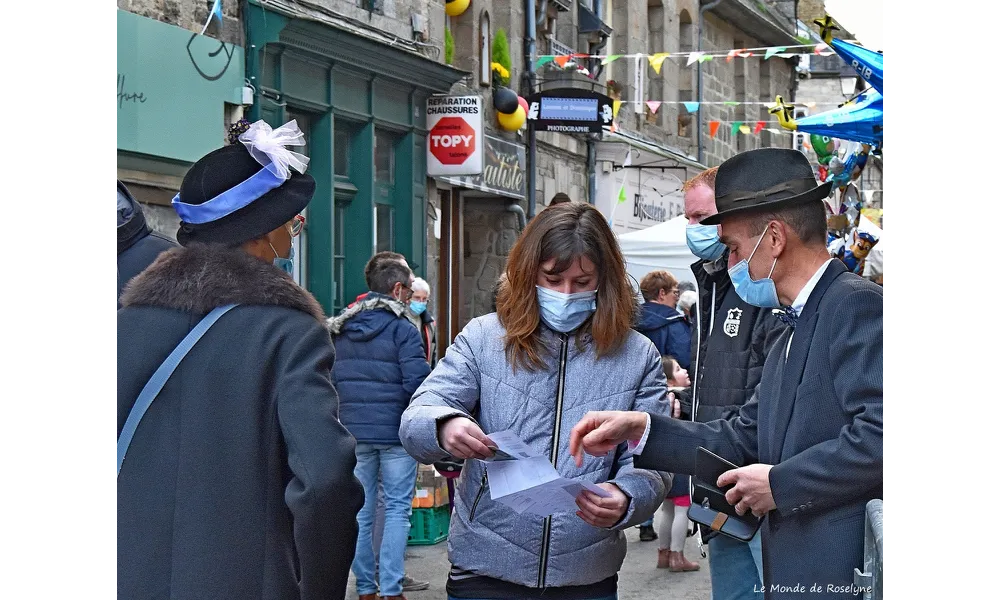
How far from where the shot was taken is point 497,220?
664 inches

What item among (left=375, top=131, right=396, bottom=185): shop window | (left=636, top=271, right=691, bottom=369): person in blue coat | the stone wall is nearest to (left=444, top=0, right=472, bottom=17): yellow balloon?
(left=375, top=131, right=396, bottom=185): shop window

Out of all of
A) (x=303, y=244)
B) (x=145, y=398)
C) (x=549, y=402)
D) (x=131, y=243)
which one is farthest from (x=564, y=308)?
(x=303, y=244)

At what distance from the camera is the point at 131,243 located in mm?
3723

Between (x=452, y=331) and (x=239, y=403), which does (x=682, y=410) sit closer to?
(x=239, y=403)

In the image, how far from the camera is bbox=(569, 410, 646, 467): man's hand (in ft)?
9.72

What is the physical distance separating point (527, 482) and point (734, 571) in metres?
1.36

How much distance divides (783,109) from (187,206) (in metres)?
6.13

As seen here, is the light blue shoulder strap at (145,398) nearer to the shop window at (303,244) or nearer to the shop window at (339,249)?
the shop window at (303,244)

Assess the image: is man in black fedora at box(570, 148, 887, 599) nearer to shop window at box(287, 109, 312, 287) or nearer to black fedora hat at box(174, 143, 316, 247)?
black fedora hat at box(174, 143, 316, 247)

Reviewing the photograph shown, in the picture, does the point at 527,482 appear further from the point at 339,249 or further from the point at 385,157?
the point at 385,157

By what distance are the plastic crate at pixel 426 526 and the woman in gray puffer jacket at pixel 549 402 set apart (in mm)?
5137

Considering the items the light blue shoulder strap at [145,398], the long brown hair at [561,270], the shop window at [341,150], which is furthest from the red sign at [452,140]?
the light blue shoulder strap at [145,398]

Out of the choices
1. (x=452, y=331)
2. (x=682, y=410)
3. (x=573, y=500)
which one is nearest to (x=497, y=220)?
(x=452, y=331)

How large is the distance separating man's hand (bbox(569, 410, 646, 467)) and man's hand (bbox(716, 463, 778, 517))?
339 mm
